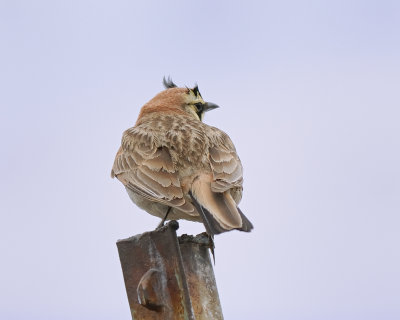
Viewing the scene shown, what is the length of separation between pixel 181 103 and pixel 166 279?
6.66m

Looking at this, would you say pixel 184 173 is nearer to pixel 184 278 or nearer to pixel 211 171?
pixel 211 171

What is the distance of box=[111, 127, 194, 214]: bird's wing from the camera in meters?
6.80

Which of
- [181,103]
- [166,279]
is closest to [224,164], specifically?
[181,103]

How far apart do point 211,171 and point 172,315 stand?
11.5 feet

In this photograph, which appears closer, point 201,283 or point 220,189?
point 201,283

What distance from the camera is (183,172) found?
7125mm

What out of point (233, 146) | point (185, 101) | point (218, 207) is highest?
point (185, 101)

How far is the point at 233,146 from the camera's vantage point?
8320mm

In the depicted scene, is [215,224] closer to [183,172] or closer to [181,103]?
[183,172]

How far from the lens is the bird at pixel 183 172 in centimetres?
640

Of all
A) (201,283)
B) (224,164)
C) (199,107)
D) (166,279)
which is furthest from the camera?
(199,107)

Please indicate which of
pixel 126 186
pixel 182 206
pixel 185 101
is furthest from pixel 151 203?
pixel 185 101

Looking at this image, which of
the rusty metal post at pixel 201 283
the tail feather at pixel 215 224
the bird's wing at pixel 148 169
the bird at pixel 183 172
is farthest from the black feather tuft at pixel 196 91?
the rusty metal post at pixel 201 283

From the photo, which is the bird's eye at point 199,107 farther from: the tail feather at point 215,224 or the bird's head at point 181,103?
the tail feather at point 215,224
